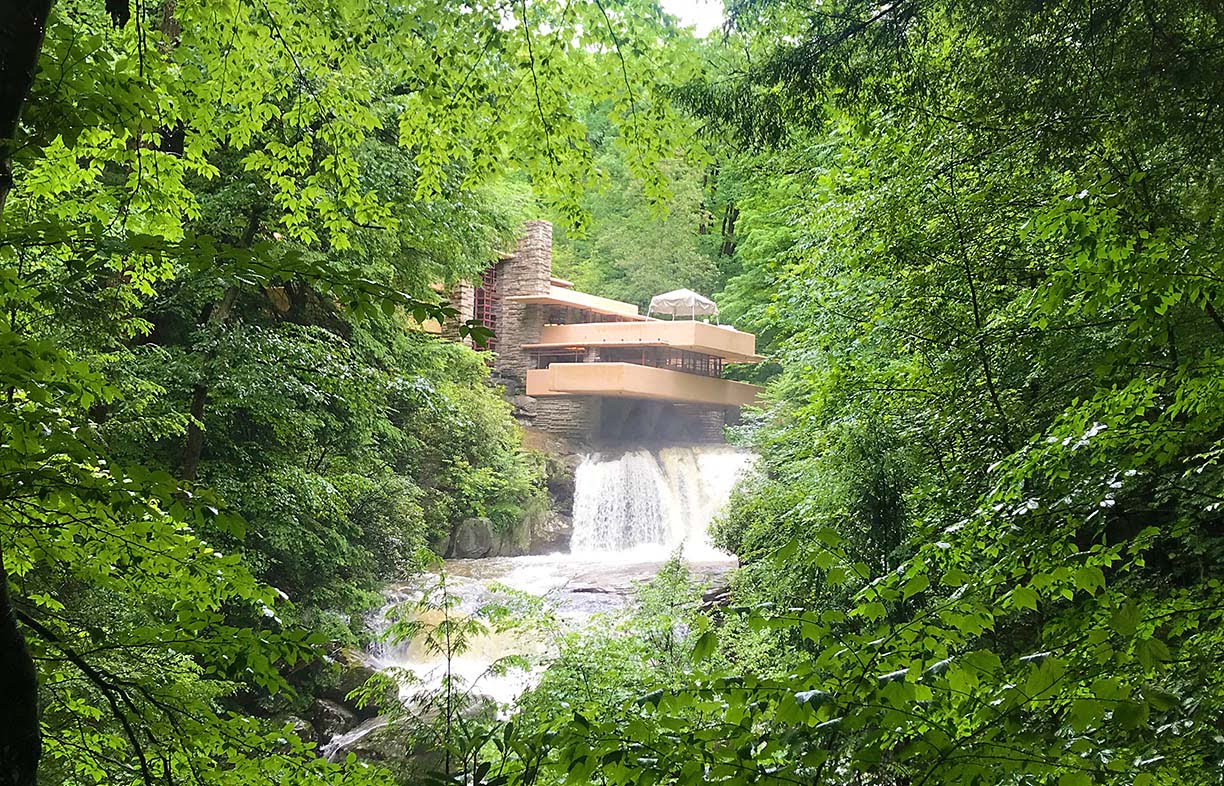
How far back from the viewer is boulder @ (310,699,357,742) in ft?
32.9

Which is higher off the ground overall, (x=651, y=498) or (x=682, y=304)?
(x=682, y=304)

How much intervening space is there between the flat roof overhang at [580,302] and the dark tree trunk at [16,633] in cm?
2105

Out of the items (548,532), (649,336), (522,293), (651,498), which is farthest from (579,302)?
(548,532)

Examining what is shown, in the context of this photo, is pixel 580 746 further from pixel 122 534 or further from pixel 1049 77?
pixel 1049 77

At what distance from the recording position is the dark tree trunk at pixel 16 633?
146 centimetres

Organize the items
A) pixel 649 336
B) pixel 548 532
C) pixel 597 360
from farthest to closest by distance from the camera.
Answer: pixel 597 360, pixel 649 336, pixel 548 532

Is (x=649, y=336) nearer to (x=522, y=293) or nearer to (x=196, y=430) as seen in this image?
(x=522, y=293)

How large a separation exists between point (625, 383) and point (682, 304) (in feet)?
8.11

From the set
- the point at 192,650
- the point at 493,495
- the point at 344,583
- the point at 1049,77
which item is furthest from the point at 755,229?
the point at 192,650

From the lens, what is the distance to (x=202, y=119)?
3.52m

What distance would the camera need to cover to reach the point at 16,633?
1.51 metres

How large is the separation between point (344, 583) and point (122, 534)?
27.6 feet

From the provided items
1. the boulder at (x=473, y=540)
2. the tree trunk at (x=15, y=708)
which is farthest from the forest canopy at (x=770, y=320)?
the boulder at (x=473, y=540)

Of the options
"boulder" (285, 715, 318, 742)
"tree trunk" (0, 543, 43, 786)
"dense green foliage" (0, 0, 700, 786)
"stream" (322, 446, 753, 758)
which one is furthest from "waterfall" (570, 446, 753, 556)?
"tree trunk" (0, 543, 43, 786)
